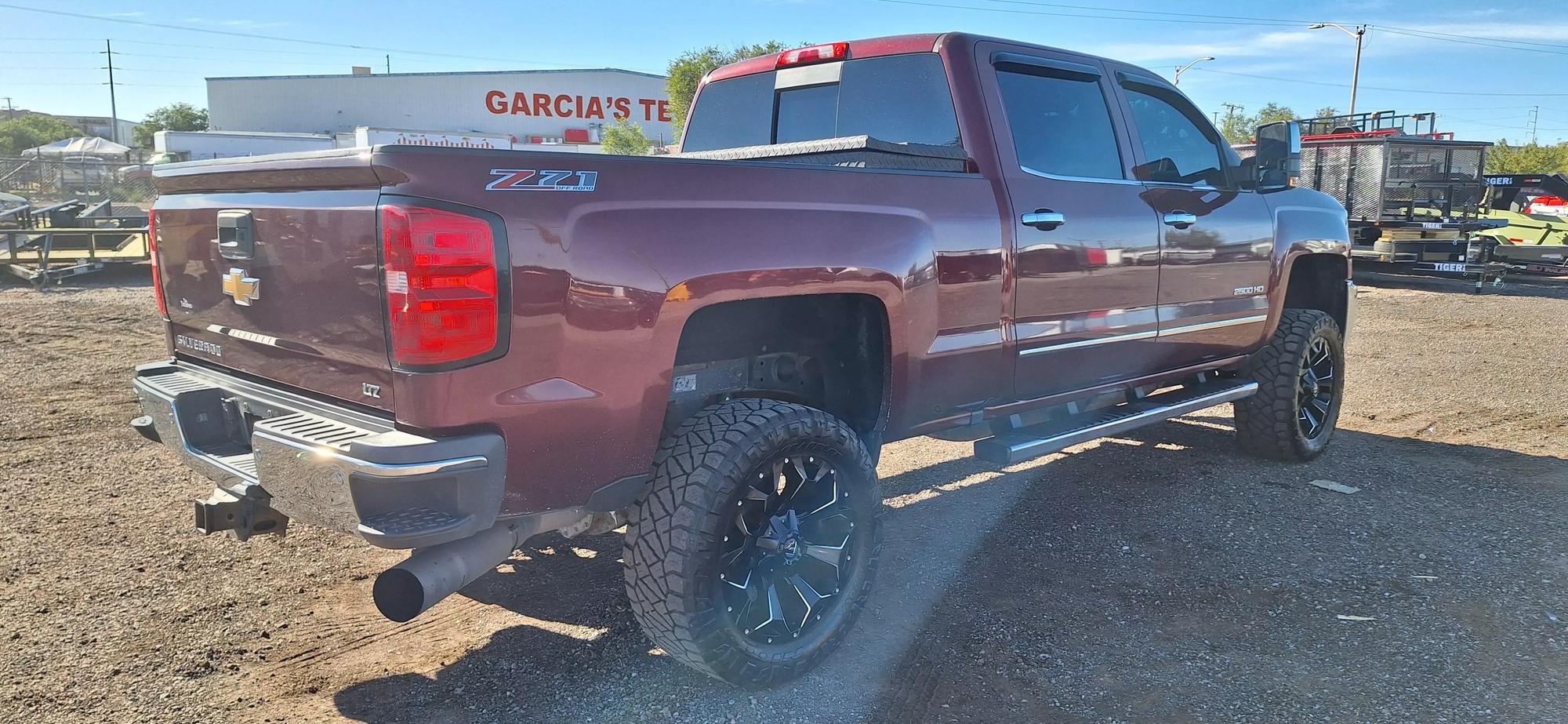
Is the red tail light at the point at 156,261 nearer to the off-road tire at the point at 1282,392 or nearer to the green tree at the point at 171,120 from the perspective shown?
the off-road tire at the point at 1282,392

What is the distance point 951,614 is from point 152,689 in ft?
8.48

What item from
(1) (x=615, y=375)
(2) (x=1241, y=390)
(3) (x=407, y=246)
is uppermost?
(3) (x=407, y=246)

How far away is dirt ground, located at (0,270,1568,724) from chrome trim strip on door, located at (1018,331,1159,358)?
88 centimetres

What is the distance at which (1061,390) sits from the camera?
4.26 metres

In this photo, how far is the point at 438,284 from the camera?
2.42 meters

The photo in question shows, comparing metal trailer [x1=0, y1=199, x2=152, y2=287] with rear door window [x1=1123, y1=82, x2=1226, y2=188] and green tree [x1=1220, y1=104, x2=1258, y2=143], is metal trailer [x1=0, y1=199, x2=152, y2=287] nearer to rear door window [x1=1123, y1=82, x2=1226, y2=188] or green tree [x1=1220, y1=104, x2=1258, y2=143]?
rear door window [x1=1123, y1=82, x2=1226, y2=188]

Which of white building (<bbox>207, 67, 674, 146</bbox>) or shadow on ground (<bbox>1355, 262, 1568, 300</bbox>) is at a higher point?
white building (<bbox>207, 67, 674, 146</bbox>)

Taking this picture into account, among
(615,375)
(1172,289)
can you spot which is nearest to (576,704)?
(615,375)

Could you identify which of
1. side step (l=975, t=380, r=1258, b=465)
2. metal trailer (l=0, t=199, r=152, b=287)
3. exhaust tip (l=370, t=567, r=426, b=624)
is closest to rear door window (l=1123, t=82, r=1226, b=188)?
side step (l=975, t=380, r=1258, b=465)

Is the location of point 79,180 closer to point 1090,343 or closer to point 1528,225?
point 1528,225

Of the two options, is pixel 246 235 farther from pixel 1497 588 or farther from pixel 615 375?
pixel 1497 588

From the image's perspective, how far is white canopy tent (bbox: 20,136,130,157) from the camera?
44812mm

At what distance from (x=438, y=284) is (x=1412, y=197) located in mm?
17741

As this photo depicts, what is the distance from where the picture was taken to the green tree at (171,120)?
7550 centimetres
